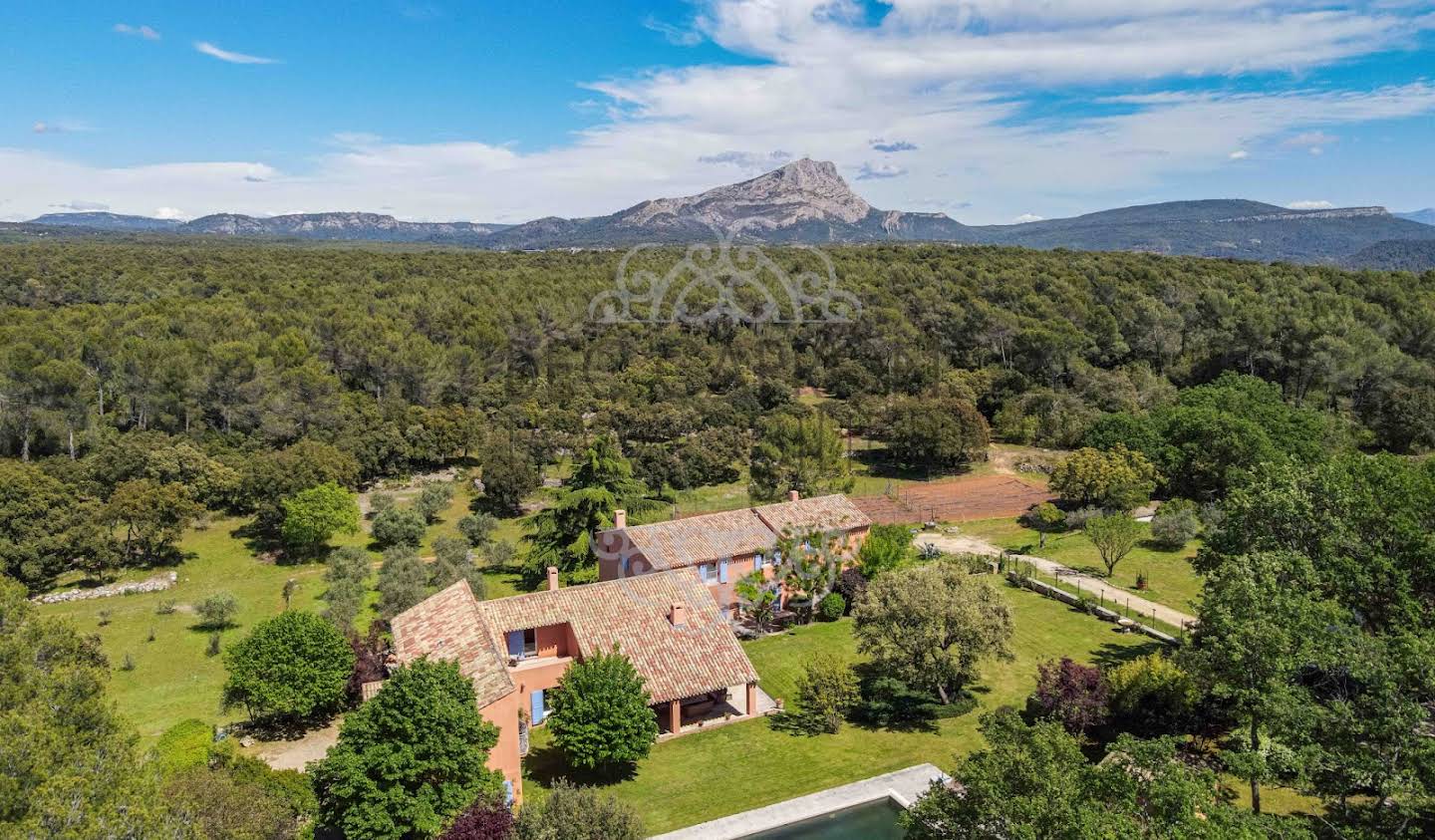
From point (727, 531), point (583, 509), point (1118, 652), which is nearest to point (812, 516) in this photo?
point (727, 531)

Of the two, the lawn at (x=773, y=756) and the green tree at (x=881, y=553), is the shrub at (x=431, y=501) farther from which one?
the lawn at (x=773, y=756)

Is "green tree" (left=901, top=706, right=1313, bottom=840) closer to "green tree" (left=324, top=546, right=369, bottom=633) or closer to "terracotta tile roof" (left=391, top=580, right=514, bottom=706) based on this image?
"terracotta tile roof" (left=391, top=580, right=514, bottom=706)

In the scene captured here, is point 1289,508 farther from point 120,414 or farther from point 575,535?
point 120,414

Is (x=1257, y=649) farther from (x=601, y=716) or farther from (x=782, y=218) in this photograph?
(x=782, y=218)

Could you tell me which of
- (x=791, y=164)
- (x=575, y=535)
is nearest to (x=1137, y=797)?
(x=575, y=535)

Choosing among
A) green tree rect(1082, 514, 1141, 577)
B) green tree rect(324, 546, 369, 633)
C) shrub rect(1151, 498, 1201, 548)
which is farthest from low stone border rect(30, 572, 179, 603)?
shrub rect(1151, 498, 1201, 548)
